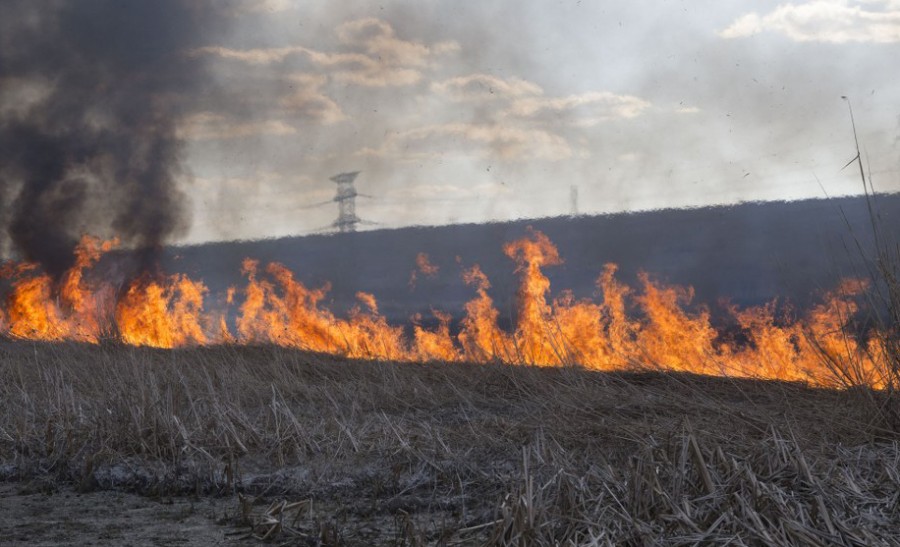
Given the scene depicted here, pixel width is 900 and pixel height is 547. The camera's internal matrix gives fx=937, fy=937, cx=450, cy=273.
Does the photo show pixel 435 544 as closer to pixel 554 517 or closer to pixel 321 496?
pixel 554 517

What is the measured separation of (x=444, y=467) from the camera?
5.64 metres

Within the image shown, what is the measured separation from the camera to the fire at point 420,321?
1099 centimetres

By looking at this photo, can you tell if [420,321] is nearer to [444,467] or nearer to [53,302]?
[53,302]

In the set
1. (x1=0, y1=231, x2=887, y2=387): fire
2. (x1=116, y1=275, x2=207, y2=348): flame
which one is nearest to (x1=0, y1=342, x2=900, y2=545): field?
(x1=0, y1=231, x2=887, y2=387): fire

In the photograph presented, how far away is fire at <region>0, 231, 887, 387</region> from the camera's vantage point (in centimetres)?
1099

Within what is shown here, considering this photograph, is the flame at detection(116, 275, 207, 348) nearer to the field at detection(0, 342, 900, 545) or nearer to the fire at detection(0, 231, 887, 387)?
the fire at detection(0, 231, 887, 387)

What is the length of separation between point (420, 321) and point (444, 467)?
1424 centimetres

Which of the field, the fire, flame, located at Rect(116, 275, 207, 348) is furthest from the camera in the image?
Answer: flame, located at Rect(116, 275, 207, 348)

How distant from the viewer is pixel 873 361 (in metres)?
5.93

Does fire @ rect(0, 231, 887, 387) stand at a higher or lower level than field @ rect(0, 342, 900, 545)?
higher

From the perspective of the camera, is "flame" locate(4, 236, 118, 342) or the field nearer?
the field

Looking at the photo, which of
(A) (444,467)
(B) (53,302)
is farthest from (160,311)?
(A) (444,467)

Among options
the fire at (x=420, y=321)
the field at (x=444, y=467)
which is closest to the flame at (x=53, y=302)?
the fire at (x=420, y=321)

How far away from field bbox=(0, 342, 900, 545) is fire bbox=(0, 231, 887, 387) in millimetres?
1741
